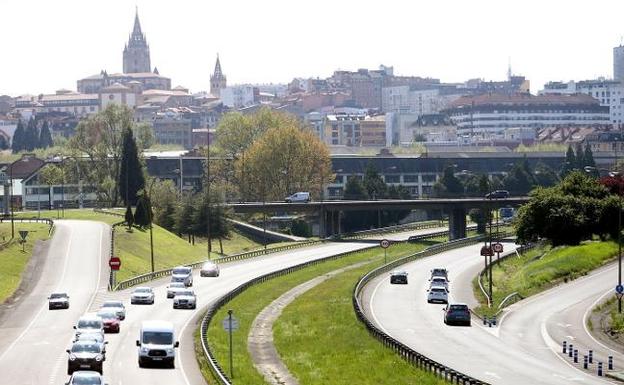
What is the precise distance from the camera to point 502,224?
18150 centimetres

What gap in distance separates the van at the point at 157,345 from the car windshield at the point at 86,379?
8.66 meters

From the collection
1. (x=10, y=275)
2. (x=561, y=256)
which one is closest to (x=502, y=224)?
(x=561, y=256)

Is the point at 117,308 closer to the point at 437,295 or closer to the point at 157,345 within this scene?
the point at 157,345

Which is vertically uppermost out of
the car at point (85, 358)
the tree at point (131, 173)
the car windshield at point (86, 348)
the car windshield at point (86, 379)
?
the tree at point (131, 173)

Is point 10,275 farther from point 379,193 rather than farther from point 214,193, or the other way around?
point 379,193

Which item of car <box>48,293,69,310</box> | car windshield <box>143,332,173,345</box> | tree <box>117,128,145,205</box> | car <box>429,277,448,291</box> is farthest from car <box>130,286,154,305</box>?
tree <box>117,128,145,205</box>

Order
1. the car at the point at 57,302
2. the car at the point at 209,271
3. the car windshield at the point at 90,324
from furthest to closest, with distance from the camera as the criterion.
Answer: the car at the point at 209,271 < the car at the point at 57,302 < the car windshield at the point at 90,324

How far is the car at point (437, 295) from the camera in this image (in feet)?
275

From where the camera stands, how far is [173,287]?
86062 mm

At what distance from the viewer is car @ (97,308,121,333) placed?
208 ft

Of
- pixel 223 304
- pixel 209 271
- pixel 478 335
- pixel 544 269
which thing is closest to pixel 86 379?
pixel 478 335

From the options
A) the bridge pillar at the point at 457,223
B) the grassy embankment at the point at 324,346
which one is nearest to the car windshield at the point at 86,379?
the grassy embankment at the point at 324,346

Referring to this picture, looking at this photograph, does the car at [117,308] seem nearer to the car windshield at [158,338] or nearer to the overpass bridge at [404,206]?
the car windshield at [158,338]

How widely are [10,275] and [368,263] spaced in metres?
41.0
